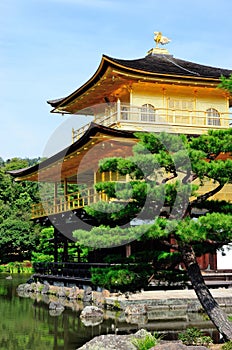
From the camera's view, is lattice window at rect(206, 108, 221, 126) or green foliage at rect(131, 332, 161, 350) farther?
lattice window at rect(206, 108, 221, 126)

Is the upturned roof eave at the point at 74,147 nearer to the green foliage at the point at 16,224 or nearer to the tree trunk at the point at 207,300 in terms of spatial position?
the tree trunk at the point at 207,300

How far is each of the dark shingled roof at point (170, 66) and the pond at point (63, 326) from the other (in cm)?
775

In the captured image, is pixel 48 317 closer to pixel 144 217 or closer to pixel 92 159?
pixel 92 159

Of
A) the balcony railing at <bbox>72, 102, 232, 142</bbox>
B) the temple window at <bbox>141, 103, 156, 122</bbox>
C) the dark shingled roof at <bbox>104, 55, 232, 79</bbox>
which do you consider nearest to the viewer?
the balcony railing at <bbox>72, 102, 232, 142</bbox>

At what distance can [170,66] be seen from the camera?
20.5m

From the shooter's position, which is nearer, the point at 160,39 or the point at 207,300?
the point at 207,300

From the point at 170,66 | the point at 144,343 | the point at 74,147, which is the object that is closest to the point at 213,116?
the point at 170,66

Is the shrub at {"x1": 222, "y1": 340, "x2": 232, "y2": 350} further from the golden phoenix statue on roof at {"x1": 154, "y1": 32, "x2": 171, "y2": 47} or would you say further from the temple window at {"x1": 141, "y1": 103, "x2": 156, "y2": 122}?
the golden phoenix statue on roof at {"x1": 154, "y1": 32, "x2": 171, "y2": 47}

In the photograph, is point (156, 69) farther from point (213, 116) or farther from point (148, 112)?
point (213, 116)

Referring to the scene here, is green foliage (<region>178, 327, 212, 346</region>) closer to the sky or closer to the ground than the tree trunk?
closer to the ground

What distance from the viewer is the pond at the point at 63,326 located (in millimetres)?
11352

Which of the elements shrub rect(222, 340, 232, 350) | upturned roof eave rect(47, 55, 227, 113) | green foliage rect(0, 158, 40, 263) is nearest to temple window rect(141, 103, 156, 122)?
upturned roof eave rect(47, 55, 227, 113)

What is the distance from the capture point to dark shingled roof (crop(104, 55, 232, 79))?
61.6ft

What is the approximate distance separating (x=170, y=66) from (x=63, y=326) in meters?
10.8
